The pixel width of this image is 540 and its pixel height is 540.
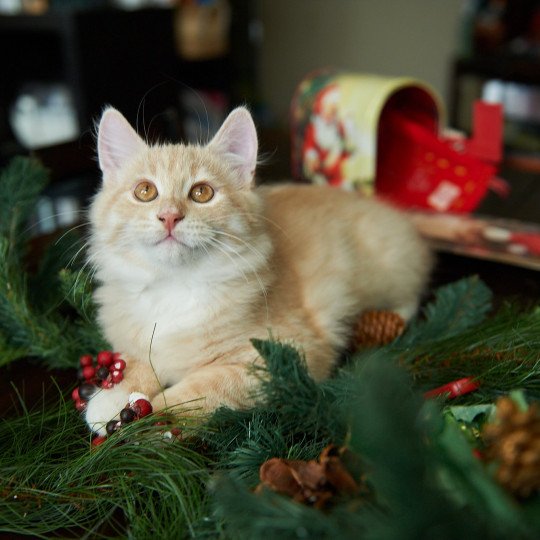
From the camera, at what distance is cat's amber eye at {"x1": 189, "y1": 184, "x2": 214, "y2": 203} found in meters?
0.94

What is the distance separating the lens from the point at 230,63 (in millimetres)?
3113

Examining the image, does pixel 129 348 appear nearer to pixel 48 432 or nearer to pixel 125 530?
pixel 48 432

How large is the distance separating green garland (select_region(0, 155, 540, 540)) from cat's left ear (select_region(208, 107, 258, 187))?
29 cm

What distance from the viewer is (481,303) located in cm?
98

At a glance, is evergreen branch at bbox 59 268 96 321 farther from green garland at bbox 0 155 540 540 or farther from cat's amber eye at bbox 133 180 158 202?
cat's amber eye at bbox 133 180 158 202

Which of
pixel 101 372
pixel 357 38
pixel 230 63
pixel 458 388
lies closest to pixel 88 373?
pixel 101 372

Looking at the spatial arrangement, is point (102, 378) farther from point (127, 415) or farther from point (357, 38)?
point (357, 38)

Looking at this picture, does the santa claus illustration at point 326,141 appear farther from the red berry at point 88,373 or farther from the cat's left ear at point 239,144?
the red berry at point 88,373

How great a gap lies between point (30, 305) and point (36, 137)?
1.70 meters

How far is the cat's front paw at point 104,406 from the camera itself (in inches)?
30.1

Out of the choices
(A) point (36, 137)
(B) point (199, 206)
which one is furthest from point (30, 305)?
(A) point (36, 137)

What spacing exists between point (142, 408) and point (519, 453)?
0.45 meters

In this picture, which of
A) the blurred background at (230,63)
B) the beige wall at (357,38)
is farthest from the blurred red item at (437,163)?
the beige wall at (357,38)

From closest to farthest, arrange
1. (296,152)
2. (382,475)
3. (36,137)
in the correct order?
1. (382,475)
2. (296,152)
3. (36,137)
